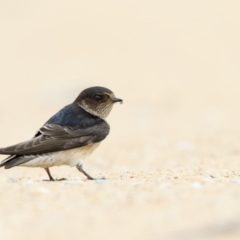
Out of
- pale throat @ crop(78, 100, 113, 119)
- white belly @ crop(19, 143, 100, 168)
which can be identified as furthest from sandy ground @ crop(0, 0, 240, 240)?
pale throat @ crop(78, 100, 113, 119)

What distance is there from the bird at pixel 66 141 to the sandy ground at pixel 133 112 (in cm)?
28

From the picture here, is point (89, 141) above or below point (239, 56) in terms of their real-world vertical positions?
above

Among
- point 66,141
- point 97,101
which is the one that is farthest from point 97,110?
Answer: point 66,141

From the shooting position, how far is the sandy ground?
6.59 meters

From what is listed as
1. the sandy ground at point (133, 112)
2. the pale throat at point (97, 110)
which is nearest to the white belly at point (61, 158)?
the sandy ground at point (133, 112)

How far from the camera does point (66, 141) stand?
9.23 metres

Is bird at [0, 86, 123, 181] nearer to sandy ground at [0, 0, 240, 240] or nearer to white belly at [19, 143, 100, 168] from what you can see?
white belly at [19, 143, 100, 168]

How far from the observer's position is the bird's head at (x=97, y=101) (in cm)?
1008

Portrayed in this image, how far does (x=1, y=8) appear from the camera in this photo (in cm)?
3434

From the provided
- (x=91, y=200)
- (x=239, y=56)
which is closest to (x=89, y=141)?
(x=91, y=200)

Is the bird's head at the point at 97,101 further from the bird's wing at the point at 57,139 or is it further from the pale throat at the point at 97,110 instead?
the bird's wing at the point at 57,139

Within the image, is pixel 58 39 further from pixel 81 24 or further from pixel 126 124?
pixel 126 124

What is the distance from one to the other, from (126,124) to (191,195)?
393 inches

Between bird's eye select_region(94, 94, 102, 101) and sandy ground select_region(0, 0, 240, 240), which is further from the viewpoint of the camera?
bird's eye select_region(94, 94, 102, 101)
